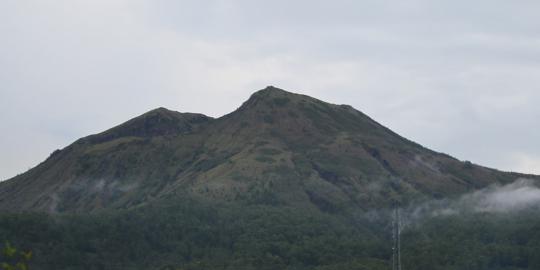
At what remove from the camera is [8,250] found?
77.5 feet

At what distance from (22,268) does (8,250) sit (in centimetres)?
66

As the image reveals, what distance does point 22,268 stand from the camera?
23.8m
